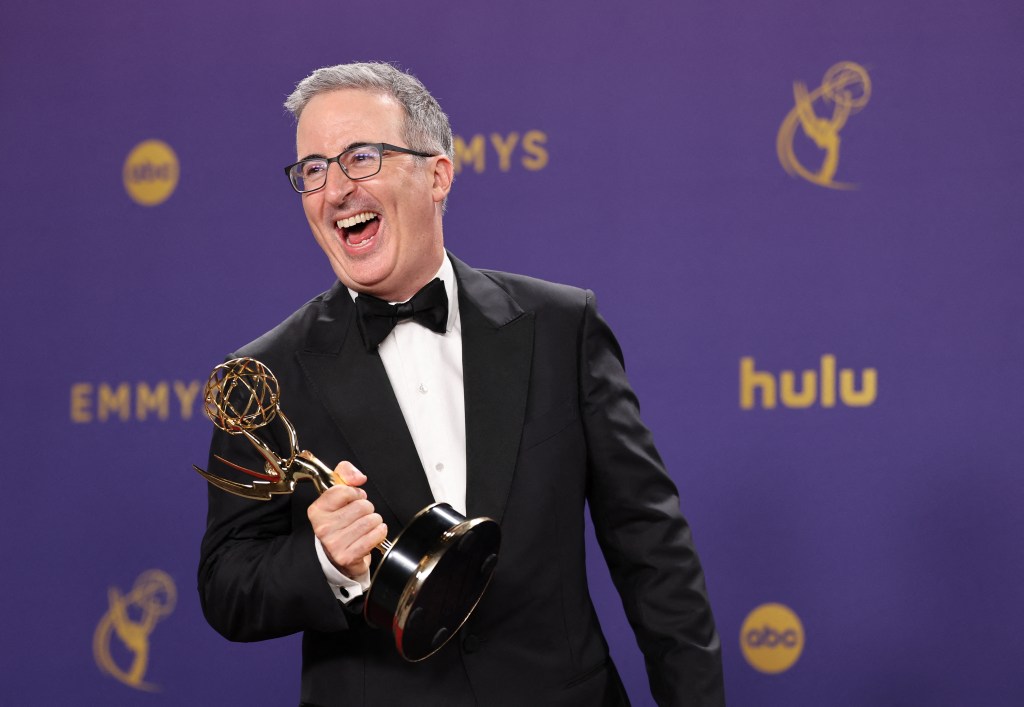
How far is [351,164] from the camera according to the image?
5.57ft

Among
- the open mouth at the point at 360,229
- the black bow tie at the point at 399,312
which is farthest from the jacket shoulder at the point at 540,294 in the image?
the open mouth at the point at 360,229

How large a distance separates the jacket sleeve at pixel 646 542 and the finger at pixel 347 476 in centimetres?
45

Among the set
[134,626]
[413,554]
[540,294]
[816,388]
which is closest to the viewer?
[413,554]

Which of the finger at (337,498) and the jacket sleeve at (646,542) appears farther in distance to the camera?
the jacket sleeve at (646,542)

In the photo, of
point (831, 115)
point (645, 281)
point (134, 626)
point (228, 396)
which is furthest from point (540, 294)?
point (134, 626)

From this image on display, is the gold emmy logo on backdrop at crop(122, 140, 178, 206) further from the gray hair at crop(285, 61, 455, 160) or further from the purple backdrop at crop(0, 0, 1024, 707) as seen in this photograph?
the gray hair at crop(285, 61, 455, 160)

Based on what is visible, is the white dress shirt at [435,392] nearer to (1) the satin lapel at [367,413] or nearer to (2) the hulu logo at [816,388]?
(1) the satin lapel at [367,413]

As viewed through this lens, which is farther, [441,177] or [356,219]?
[441,177]

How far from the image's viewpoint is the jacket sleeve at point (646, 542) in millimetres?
1682

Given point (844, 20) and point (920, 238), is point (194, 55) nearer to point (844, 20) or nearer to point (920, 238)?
point (844, 20)

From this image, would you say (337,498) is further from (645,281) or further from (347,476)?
(645,281)

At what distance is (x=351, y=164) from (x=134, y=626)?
195 cm

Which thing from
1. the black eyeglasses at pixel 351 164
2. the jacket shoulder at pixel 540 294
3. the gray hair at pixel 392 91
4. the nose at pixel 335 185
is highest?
the gray hair at pixel 392 91

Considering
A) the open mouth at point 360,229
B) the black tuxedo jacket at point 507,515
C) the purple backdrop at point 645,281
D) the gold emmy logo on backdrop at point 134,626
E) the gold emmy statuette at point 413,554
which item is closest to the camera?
the gold emmy statuette at point 413,554
